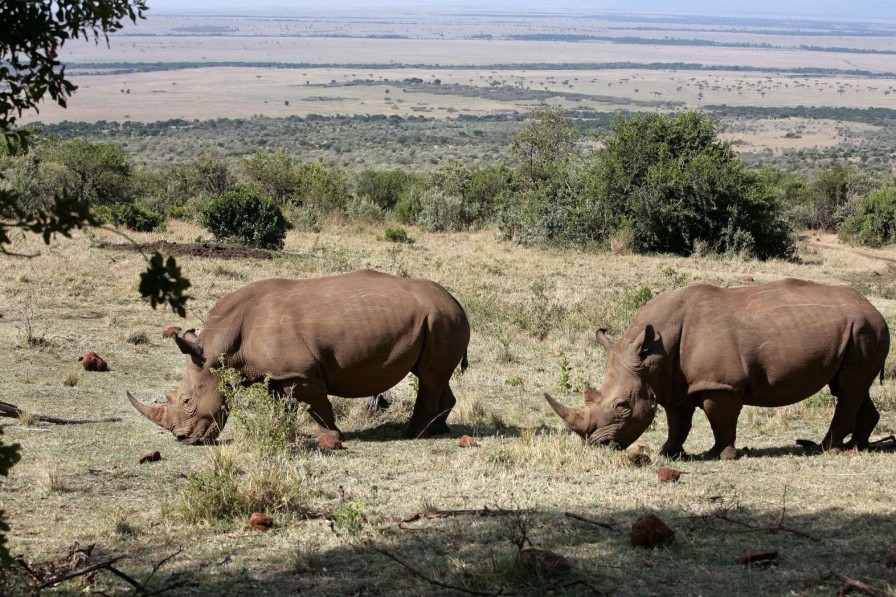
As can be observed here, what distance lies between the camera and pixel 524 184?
4859cm

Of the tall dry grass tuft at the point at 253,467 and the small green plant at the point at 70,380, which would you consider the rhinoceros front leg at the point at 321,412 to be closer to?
the tall dry grass tuft at the point at 253,467

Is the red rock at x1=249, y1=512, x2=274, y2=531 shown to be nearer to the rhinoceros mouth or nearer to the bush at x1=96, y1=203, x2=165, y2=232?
the rhinoceros mouth

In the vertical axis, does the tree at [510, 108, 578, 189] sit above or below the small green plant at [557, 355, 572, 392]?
below

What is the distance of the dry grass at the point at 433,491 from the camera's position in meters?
6.97

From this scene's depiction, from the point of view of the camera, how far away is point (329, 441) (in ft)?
35.7

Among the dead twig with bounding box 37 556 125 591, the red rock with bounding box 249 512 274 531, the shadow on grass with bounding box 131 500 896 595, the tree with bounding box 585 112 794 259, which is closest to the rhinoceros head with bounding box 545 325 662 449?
the shadow on grass with bounding box 131 500 896 595

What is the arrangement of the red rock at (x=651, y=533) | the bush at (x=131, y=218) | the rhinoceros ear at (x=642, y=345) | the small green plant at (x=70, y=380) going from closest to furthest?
the red rock at (x=651, y=533) < the rhinoceros ear at (x=642, y=345) < the small green plant at (x=70, y=380) < the bush at (x=131, y=218)

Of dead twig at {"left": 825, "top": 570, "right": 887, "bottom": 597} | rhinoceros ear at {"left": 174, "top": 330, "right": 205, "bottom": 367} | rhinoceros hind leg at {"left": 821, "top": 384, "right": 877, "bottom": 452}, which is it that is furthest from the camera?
rhinoceros ear at {"left": 174, "top": 330, "right": 205, "bottom": 367}

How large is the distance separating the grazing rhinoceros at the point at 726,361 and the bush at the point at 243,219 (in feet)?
57.4

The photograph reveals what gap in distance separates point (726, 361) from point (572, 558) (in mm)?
3979

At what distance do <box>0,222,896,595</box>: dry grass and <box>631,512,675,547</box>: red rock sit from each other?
0.09 meters

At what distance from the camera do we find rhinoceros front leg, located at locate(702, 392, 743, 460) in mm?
10508

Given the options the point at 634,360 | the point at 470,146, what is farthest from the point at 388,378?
the point at 470,146

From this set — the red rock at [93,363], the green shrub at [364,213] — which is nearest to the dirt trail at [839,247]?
the green shrub at [364,213]
